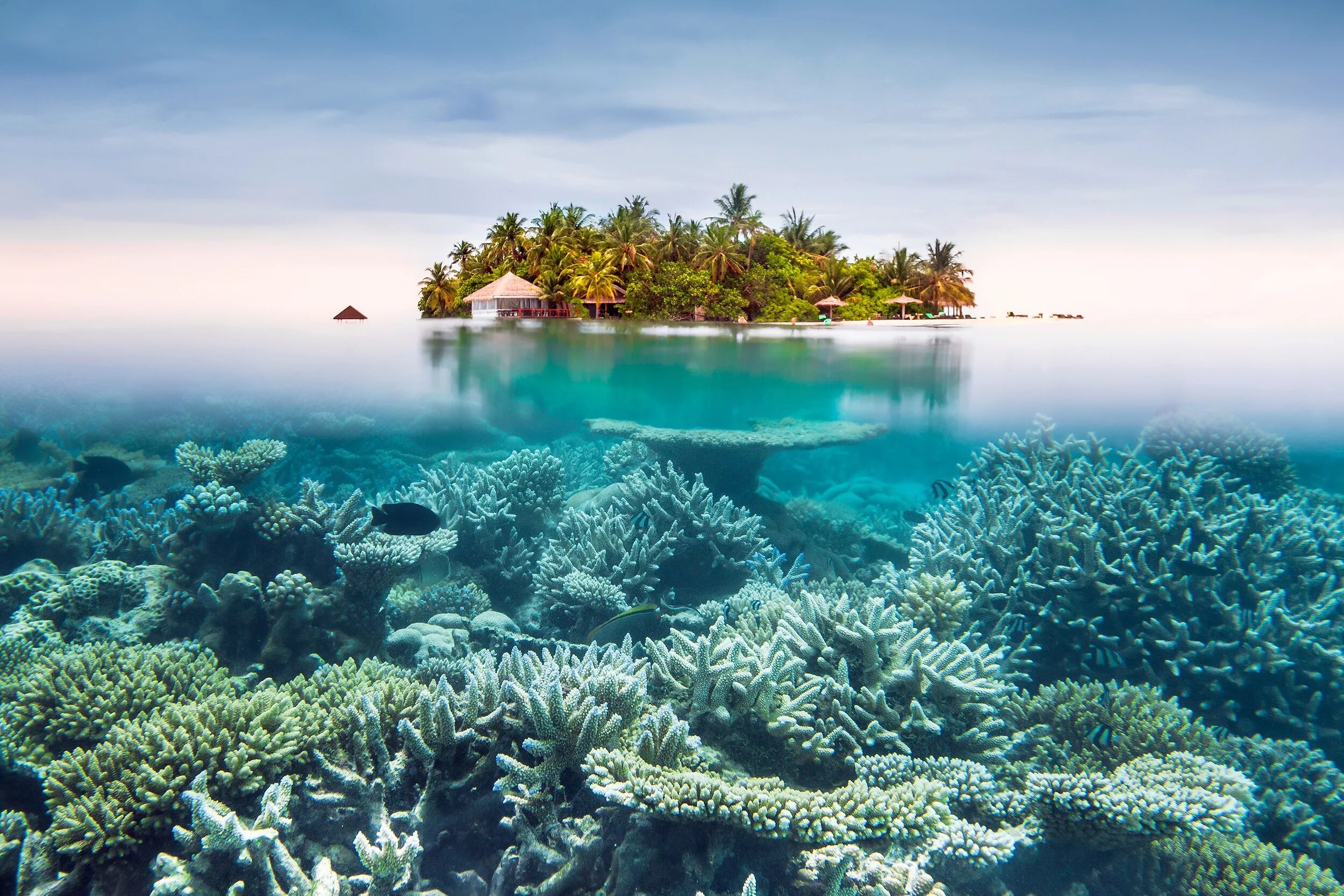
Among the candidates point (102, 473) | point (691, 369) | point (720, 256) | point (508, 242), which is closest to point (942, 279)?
point (720, 256)

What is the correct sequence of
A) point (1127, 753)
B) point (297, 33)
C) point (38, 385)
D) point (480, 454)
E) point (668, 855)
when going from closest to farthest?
point (668, 855), point (1127, 753), point (297, 33), point (38, 385), point (480, 454)

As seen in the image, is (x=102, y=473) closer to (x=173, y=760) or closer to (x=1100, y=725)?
(x=173, y=760)

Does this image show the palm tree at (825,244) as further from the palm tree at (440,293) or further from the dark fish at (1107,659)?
the dark fish at (1107,659)

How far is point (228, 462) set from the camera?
706cm

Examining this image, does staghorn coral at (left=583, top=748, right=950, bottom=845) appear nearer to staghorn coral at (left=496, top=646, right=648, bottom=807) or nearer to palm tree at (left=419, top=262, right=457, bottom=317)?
staghorn coral at (left=496, top=646, right=648, bottom=807)

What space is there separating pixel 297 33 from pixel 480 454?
416 inches

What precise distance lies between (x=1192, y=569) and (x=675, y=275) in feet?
53.4

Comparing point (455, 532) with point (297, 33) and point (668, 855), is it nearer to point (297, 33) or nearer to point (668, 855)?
point (668, 855)

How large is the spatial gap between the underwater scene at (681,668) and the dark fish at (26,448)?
0.09m

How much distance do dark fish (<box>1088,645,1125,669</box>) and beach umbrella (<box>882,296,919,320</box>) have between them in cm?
2014

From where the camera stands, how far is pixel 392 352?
16.1 metres

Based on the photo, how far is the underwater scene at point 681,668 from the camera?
3.45m

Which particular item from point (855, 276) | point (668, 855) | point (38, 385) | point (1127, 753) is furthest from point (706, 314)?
point (668, 855)

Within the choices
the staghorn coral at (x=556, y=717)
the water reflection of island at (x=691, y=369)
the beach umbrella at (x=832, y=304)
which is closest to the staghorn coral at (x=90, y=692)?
the staghorn coral at (x=556, y=717)
